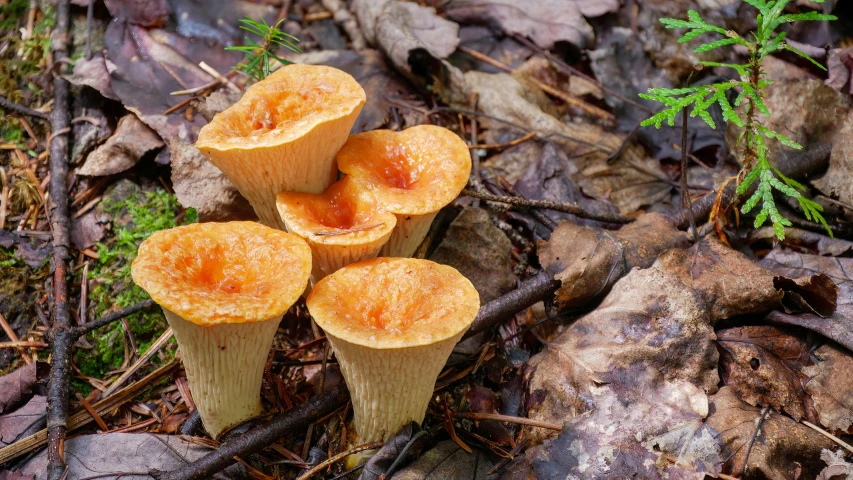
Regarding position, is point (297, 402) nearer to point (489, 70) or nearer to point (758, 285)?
point (758, 285)

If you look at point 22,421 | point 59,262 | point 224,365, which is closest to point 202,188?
point 59,262

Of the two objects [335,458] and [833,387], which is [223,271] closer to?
[335,458]

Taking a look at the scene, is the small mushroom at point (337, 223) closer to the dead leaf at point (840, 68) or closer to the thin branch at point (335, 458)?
the thin branch at point (335, 458)

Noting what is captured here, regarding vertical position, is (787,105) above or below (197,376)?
above

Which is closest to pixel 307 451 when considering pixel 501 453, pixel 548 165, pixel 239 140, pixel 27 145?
pixel 501 453

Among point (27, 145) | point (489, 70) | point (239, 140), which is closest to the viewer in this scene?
point (239, 140)

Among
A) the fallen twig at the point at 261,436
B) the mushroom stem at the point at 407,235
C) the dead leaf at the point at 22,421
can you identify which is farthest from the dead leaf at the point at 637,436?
the dead leaf at the point at 22,421

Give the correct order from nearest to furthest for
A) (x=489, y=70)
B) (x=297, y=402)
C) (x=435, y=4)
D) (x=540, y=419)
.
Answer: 1. (x=540, y=419)
2. (x=297, y=402)
3. (x=489, y=70)
4. (x=435, y=4)
